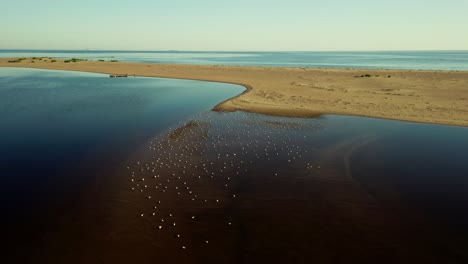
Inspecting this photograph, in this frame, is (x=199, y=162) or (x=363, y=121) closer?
(x=199, y=162)

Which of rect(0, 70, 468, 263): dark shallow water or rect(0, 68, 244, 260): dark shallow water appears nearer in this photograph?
rect(0, 70, 468, 263): dark shallow water

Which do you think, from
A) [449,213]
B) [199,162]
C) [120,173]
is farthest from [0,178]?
[449,213]

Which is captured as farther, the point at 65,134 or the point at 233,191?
the point at 65,134

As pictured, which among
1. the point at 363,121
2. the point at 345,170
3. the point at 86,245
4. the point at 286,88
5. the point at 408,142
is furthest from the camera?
the point at 286,88

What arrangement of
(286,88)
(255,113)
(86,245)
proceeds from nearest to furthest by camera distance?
(86,245) → (255,113) → (286,88)

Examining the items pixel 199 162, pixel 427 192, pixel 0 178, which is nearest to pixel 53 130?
pixel 0 178

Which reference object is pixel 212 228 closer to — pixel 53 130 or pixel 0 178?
pixel 0 178

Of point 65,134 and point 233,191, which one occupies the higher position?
point 65,134

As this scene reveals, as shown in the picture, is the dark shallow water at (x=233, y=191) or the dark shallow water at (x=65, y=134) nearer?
the dark shallow water at (x=233, y=191)
